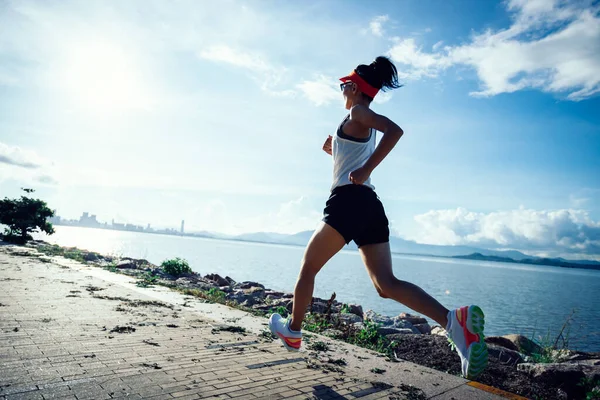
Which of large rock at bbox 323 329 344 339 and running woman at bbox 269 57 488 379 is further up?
running woman at bbox 269 57 488 379

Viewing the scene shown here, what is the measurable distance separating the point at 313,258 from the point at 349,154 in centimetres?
83

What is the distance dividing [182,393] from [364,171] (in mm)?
1850

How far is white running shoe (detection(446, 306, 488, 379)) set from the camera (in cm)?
250

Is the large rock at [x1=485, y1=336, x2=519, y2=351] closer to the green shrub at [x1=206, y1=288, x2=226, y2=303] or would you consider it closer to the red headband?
the green shrub at [x1=206, y1=288, x2=226, y2=303]

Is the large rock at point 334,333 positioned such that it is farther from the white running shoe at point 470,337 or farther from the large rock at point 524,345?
the large rock at point 524,345

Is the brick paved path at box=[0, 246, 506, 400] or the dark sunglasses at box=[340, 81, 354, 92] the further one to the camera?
the dark sunglasses at box=[340, 81, 354, 92]

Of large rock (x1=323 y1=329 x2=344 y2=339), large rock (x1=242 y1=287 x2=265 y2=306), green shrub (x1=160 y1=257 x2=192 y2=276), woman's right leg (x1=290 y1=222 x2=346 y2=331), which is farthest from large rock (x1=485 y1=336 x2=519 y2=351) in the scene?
green shrub (x1=160 y1=257 x2=192 y2=276)

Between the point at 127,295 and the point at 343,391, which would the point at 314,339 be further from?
the point at 127,295

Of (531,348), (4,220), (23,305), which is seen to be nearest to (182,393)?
(23,305)

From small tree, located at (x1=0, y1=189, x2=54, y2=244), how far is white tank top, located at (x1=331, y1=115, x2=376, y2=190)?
745 inches

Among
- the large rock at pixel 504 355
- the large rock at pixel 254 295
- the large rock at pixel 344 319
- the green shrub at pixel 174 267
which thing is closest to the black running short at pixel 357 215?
the large rock at pixel 504 355

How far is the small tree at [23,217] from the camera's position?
17.5 meters

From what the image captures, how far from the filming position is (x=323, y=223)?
284 cm

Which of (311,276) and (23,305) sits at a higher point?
(311,276)
